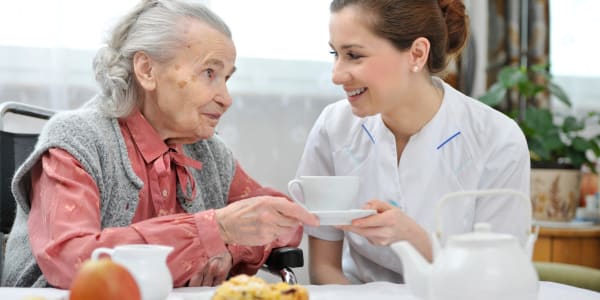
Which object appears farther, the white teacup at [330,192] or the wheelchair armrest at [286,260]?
the wheelchair armrest at [286,260]

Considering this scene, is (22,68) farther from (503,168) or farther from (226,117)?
(503,168)

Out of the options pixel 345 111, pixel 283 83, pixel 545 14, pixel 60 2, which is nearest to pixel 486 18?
pixel 545 14

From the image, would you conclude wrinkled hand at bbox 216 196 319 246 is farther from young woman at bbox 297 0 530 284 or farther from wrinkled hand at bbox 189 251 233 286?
young woman at bbox 297 0 530 284

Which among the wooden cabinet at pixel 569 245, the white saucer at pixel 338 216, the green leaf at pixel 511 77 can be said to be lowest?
the wooden cabinet at pixel 569 245

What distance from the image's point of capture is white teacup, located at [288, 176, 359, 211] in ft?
4.37

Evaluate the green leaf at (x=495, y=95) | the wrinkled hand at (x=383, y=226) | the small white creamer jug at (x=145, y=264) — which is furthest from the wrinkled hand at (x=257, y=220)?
the green leaf at (x=495, y=95)

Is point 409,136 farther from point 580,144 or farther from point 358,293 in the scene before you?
point 580,144

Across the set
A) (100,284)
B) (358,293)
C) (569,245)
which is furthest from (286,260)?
(569,245)

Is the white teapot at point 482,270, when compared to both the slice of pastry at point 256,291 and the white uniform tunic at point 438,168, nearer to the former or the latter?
the slice of pastry at point 256,291

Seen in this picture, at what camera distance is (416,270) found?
0.93 meters

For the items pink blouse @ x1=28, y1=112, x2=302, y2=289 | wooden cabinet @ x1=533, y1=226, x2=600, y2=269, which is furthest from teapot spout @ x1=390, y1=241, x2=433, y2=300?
wooden cabinet @ x1=533, y1=226, x2=600, y2=269

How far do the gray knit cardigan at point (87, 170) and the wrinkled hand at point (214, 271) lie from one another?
0.19 meters

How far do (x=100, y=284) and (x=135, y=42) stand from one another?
0.96 m

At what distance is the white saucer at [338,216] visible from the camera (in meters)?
1.24
